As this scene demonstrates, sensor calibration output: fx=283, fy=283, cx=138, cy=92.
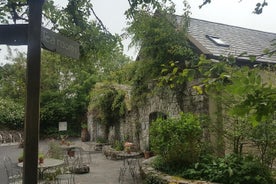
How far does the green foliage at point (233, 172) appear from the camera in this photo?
17.8ft

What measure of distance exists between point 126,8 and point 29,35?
58.3 inches

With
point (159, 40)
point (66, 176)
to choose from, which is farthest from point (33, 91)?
point (159, 40)

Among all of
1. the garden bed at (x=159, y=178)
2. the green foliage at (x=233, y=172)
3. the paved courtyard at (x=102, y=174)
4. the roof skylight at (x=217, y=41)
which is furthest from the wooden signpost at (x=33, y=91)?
the roof skylight at (x=217, y=41)

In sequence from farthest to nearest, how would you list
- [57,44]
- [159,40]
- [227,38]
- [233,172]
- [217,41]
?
1. [227,38]
2. [217,41]
3. [159,40]
4. [233,172]
5. [57,44]

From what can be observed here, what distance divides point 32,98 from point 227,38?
9.65 m

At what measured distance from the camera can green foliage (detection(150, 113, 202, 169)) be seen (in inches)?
251

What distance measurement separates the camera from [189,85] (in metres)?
8.57

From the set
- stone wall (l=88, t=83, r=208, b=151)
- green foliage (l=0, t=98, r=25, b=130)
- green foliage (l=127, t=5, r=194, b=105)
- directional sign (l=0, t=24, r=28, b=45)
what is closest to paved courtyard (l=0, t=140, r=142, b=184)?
stone wall (l=88, t=83, r=208, b=151)

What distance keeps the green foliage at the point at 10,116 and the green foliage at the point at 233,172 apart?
60.2 ft

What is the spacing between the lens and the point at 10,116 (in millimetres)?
21219

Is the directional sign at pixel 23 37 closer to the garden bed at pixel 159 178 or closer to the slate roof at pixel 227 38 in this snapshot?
the garden bed at pixel 159 178

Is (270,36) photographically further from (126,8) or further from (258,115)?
(258,115)

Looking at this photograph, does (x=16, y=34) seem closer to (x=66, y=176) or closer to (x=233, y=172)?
(x=233, y=172)

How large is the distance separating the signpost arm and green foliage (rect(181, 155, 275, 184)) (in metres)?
4.19
